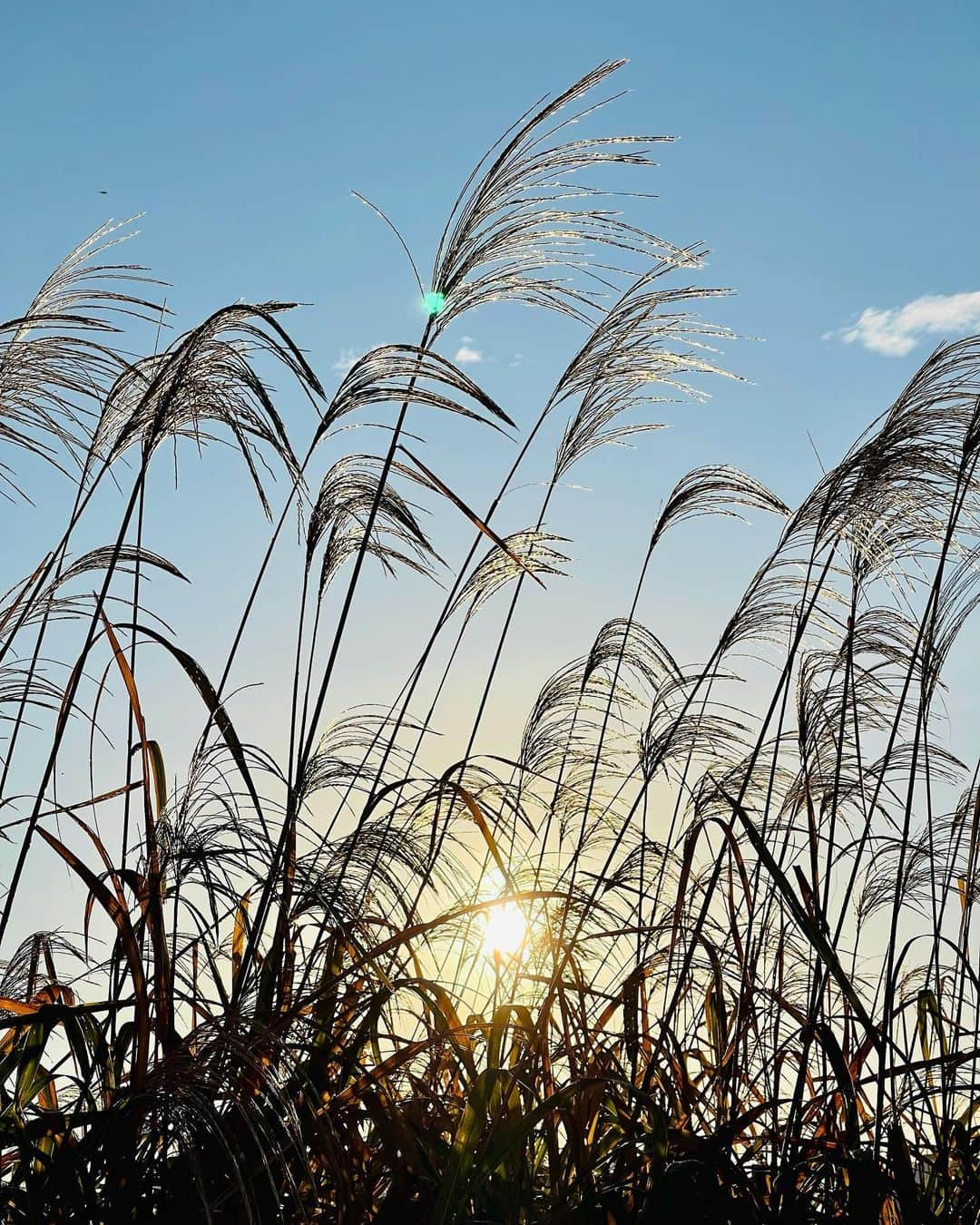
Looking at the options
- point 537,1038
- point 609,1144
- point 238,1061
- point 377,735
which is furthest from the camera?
point 377,735

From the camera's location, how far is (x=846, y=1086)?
76.7 inches

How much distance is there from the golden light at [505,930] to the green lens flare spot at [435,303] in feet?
4.56

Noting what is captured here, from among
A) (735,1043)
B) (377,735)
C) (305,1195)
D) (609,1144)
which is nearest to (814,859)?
(735,1043)

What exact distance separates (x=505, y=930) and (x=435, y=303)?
1473 millimetres

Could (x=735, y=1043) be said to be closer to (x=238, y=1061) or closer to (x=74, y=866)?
(x=238, y=1061)

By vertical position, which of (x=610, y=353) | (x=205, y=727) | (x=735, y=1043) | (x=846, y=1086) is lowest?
(x=846, y=1086)

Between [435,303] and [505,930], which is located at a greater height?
[435,303]

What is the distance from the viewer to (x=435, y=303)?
2.65 m

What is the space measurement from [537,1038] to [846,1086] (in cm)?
55

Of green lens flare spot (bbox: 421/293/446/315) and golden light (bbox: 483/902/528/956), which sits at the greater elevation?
green lens flare spot (bbox: 421/293/446/315)

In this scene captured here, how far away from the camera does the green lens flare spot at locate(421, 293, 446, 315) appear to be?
2.65 metres

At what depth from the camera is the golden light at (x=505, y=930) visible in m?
2.37

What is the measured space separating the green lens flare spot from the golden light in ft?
4.56

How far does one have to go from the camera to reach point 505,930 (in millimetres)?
2459
